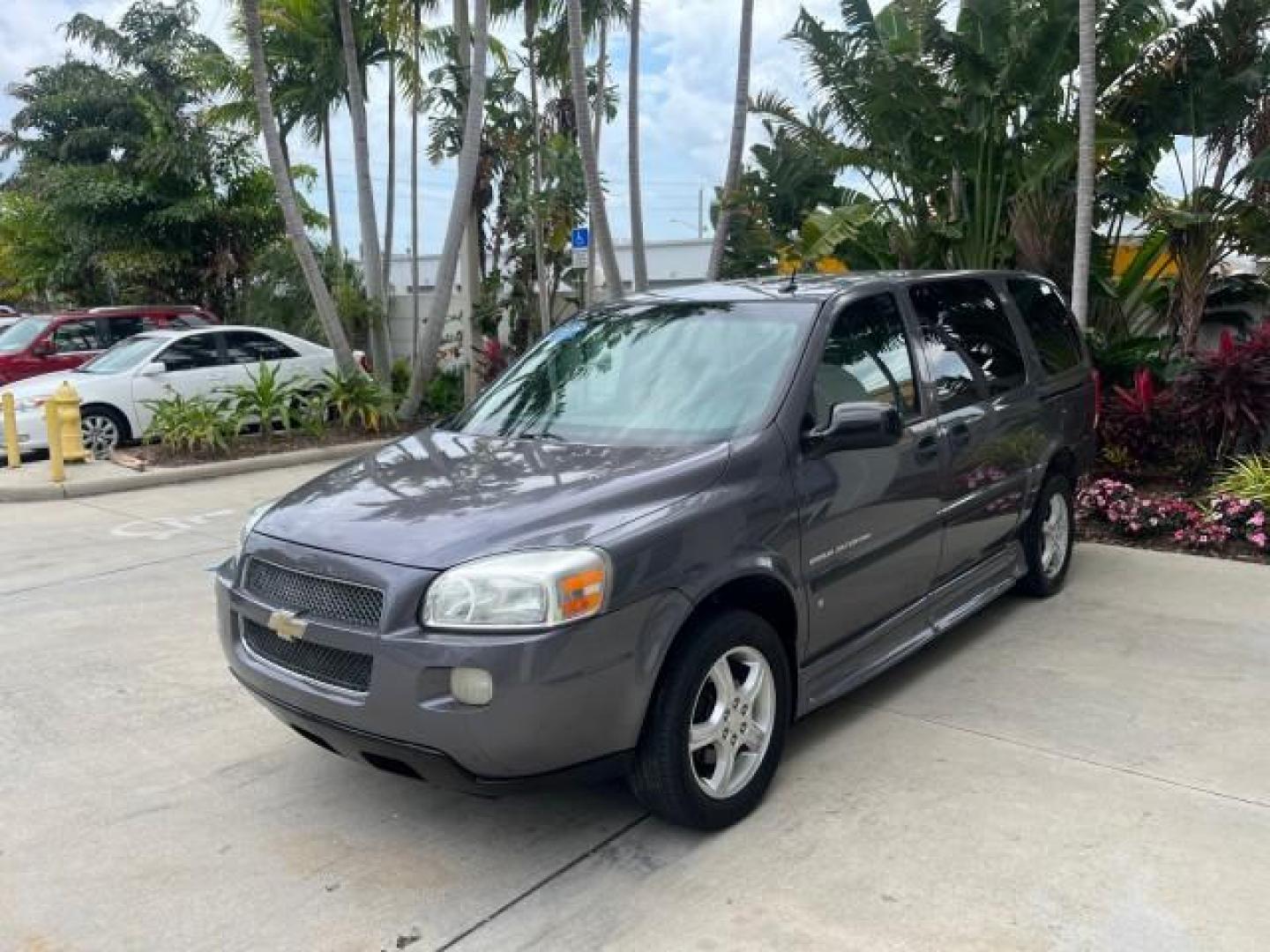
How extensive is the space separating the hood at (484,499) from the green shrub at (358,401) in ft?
29.9

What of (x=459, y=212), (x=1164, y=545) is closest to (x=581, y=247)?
(x=459, y=212)

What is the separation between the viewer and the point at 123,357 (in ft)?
41.1

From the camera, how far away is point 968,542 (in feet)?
16.2

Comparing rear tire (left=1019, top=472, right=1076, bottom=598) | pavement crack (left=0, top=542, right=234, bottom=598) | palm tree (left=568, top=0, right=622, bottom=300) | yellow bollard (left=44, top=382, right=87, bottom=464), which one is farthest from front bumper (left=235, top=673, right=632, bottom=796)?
yellow bollard (left=44, top=382, right=87, bottom=464)

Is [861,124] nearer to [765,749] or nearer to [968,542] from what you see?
[968,542]

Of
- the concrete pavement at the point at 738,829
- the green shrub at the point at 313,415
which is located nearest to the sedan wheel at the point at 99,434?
the green shrub at the point at 313,415

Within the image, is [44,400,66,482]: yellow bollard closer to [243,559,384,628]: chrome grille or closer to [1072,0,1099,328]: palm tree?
[243,559,384,628]: chrome grille

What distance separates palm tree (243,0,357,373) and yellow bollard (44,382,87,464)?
295 cm

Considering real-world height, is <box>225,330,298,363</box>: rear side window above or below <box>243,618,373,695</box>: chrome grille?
above

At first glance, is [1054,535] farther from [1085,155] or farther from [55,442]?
[55,442]

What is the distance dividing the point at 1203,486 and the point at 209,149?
17.6 m

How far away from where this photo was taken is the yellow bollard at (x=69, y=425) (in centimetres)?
1056

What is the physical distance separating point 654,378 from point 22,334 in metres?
13.4

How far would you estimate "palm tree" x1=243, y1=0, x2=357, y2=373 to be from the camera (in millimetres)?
11492
